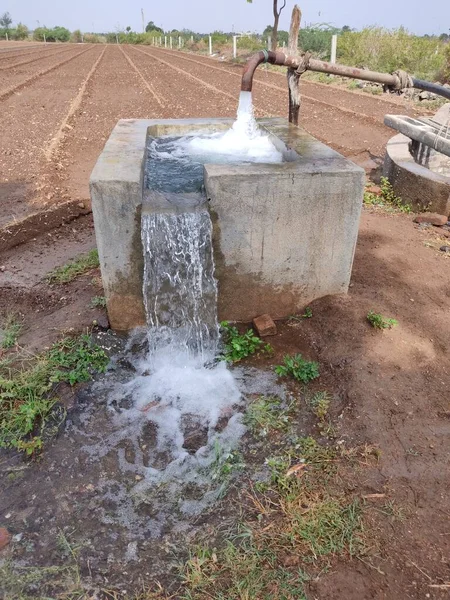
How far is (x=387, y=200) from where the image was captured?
6.27 m

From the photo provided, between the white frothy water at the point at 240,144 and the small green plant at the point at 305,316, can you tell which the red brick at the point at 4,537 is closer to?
the small green plant at the point at 305,316

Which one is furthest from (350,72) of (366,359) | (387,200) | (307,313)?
(387,200)

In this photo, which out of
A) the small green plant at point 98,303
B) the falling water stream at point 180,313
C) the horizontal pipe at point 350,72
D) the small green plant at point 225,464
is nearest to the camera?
the small green plant at point 225,464

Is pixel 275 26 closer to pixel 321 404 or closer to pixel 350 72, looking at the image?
pixel 350 72

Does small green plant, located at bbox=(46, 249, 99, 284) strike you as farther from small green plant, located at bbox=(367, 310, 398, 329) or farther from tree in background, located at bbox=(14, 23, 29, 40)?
tree in background, located at bbox=(14, 23, 29, 40)

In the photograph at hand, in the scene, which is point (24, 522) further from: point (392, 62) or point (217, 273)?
point (392, 62)

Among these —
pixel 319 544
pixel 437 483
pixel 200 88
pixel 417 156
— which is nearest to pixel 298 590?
pixel 319 544

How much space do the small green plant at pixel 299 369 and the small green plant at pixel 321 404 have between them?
152 millimetres

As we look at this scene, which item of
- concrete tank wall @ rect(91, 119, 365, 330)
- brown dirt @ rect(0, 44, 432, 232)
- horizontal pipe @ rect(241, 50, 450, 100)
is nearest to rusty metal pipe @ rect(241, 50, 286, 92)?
horizontal pipe @ rect(241, 50, 450, 100)

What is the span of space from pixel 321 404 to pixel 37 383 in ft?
6.38

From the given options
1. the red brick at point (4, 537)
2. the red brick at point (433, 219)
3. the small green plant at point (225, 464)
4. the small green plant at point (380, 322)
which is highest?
the red brick at point (433, 219)

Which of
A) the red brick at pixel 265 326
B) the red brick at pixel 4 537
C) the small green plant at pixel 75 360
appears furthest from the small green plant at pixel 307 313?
the red brick at pixel 4 537

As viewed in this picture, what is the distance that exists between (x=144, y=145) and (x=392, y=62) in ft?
69.2

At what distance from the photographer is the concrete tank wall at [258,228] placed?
132 inches
